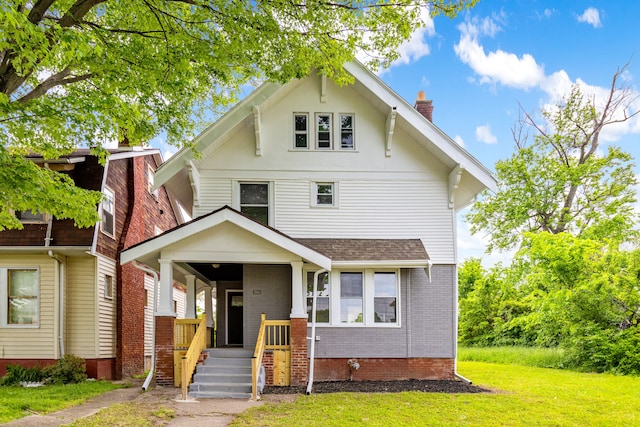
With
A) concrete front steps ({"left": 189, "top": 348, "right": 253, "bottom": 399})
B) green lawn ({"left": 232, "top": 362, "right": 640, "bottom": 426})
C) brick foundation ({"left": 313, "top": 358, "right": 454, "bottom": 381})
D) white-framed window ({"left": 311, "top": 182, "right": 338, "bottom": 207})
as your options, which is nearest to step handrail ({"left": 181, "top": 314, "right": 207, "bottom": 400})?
concrete front steps ({"left": 189, "top": 348, "right": 253, "bottom": 399})

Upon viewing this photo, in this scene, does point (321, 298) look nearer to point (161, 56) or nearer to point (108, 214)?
point (161, 56)

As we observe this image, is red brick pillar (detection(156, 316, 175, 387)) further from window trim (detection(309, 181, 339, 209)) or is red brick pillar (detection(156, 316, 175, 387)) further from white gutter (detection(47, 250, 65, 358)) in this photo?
window trim (detection(309, 181, 339, 209))

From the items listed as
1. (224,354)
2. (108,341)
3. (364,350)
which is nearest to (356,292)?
(364,350)

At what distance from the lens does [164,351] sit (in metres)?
11.9

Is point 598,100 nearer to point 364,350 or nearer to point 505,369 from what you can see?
point 505,369

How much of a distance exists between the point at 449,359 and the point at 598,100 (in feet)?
70.9

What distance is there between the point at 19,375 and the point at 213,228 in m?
7.05

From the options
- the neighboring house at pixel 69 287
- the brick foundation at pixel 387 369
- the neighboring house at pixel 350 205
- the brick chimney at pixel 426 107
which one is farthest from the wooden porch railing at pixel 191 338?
the brick chimney at pixel 426 107

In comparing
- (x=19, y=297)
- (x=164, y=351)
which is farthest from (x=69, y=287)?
(x=164, y=351)

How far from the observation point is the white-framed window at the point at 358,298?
13.7 m

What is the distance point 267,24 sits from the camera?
959cm

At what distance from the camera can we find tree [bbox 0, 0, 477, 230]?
8.98m

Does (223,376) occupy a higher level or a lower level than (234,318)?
lower

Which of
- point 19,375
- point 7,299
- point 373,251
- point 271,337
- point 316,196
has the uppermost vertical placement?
point 316,196
